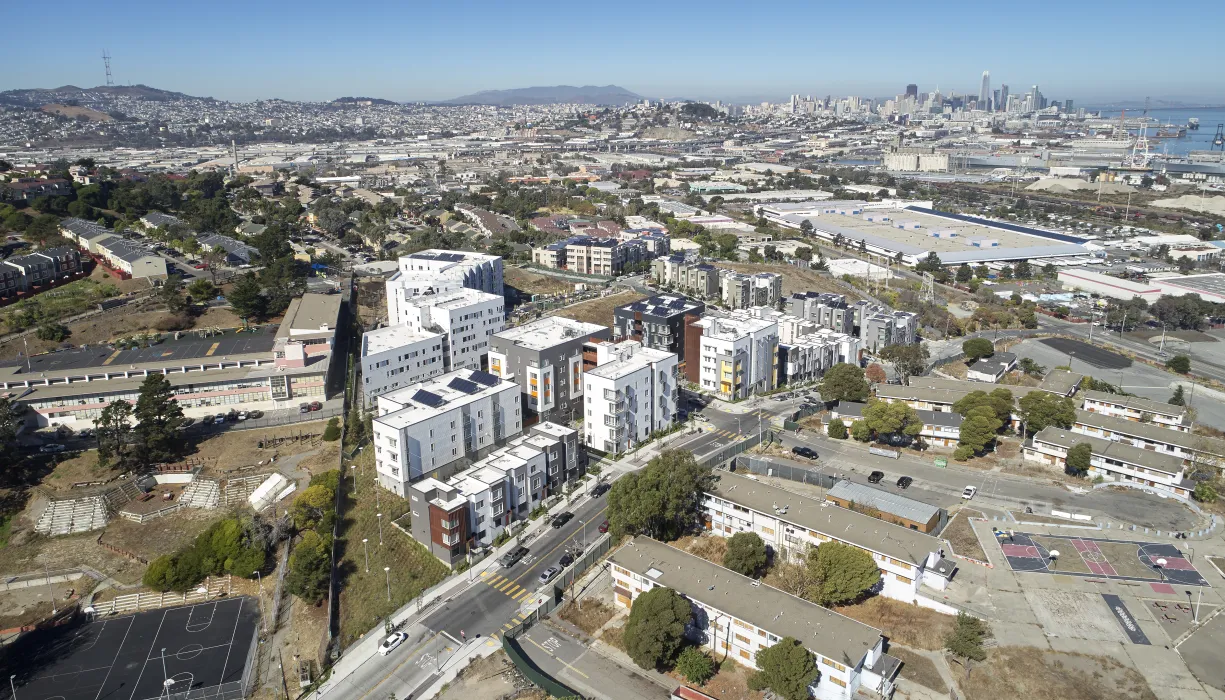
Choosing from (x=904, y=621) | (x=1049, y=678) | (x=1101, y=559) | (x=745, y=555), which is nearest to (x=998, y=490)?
(x=1101, y=559)

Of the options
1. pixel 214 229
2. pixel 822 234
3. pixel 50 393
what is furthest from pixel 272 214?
pixel 822 234

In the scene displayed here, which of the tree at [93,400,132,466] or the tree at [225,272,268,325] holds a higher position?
the tree at [225,272,268,325]

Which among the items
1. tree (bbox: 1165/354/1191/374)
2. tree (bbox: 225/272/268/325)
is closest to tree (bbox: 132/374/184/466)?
tree (bbox: 225/272/268/325)

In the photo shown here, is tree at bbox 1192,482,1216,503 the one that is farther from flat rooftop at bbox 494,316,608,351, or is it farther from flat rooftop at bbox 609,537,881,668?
flat rooftop at bbox 494,316,608,351

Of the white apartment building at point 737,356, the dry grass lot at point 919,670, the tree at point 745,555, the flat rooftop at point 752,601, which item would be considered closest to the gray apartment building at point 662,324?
the white apartment building at point 737,356

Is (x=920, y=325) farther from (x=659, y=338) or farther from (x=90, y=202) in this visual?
(x=90, y=202)
